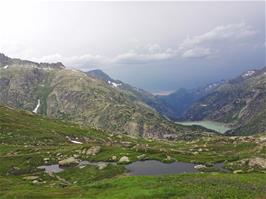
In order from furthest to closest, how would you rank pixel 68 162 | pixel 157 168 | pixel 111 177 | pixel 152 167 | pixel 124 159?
pixel 68 162
pixel 124 159
pixel 152 167
pixel 157 168
pixel 111 177

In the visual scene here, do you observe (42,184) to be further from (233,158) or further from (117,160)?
(233,158)

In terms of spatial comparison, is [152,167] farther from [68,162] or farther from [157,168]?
[68,162]

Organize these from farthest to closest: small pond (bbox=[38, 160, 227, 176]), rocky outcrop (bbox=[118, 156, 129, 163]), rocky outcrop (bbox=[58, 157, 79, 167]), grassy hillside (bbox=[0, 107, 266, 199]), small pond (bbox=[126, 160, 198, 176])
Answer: rocky outcrop (bbox=[58, 157, 79, 167]), rocky outcrop (bbox=[118, 156, 129, 163]), small pond (bbox=[38, 160, 227, 176]), small pond (bbox=[126, 160, 198, 176]), grassy hillside (bbox=[0, 107, 266, 199])

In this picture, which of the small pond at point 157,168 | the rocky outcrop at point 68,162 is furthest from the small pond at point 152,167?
the rocky outcrop at point 68,162

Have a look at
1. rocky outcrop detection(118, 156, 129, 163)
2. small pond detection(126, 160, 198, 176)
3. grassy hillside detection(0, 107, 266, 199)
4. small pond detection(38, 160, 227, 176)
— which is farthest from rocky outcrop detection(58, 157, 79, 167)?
small pond detection(126, 160, 198, 176)

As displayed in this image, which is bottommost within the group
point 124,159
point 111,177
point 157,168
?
point 111,177

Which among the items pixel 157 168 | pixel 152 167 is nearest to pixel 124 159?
pixel 152 167

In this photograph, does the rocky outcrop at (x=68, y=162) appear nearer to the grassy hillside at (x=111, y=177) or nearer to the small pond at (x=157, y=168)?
the grassy hillside at (x=111, y=177)

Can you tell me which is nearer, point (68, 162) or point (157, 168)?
point (157, 168)

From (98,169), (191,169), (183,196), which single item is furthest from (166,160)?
(183,196)

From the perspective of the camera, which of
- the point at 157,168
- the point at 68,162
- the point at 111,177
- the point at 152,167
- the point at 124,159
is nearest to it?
the point at 111,177

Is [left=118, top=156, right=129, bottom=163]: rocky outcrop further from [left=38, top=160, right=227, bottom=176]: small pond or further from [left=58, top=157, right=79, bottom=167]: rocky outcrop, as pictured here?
[left=58, top=157, right=79, bottom=167]: rocky outcrop
